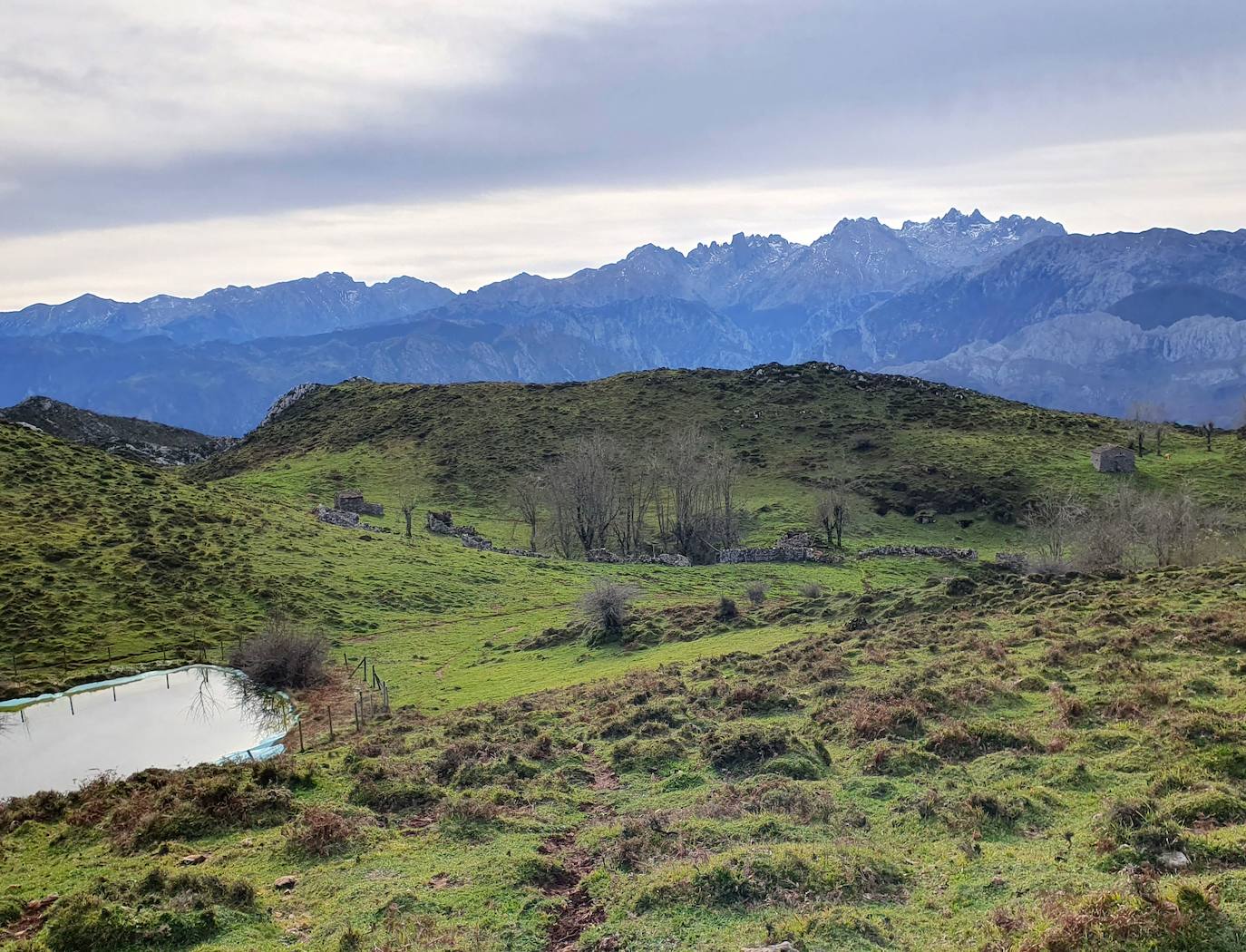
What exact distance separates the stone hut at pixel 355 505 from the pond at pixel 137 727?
1957 inches

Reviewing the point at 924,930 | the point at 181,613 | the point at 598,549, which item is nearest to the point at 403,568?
the point at 181,613

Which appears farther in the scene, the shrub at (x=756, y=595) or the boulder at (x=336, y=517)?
the boulder at (x=336, y=517)

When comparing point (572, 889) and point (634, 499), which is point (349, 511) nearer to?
point (634, 499)

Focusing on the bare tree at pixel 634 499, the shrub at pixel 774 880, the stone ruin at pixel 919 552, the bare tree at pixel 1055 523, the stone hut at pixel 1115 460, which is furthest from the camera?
the stone hut at pixel 1115 460

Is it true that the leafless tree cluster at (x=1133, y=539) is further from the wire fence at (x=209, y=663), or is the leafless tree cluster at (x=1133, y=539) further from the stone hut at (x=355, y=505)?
the stone hut at (x=355, y=505)

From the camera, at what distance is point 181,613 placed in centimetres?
4816

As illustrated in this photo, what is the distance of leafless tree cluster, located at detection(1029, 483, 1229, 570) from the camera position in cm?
5091

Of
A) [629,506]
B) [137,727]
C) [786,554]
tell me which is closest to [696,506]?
[629,506]

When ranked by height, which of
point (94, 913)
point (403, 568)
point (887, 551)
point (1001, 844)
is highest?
point (94, 913)

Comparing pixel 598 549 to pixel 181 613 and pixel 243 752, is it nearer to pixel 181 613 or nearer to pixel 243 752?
pixel 181 613

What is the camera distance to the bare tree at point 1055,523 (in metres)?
60.7

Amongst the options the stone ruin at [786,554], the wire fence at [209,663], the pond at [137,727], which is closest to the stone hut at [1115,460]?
the stone ruin at [786,554]

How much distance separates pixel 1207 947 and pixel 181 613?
49143 mm

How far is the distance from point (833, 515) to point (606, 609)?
1657 inches
